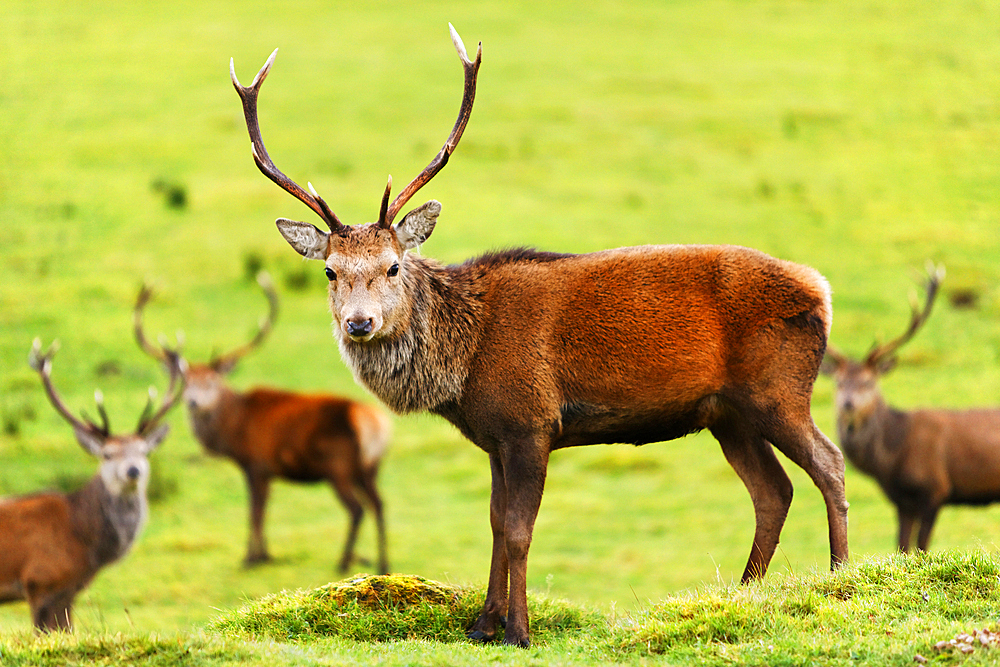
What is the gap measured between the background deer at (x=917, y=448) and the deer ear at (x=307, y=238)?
30.6ft

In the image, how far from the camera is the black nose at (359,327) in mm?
6992

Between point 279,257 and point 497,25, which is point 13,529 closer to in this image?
point 279,257

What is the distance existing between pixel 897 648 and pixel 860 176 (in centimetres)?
2459

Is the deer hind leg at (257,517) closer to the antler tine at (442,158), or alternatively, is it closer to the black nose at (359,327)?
the antler tine at (442,158)

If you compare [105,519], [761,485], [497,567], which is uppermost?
[761,485]

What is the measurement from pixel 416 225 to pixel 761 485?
2.91 meters

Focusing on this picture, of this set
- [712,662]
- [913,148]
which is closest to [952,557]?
[712,662]

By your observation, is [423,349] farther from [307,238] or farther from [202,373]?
[202,373]

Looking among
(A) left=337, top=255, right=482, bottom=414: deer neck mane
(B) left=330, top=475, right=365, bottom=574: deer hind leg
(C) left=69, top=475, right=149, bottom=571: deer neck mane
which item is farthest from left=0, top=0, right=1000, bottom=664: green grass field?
(A) left=337, top=255, right=482, bottom=414: deer neck mane

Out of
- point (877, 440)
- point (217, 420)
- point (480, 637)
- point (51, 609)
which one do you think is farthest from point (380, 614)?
point (217, 420)

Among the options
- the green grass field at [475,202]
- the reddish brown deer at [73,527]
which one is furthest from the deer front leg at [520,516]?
the reddish brown deer at [73,527]

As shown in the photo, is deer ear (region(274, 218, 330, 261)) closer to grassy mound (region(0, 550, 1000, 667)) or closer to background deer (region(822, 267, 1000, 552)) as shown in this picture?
grassy mound (region(0, 550, 1000, 667))

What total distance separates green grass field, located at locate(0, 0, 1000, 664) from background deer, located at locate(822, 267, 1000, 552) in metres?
0.68

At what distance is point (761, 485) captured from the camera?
25.6 ft
